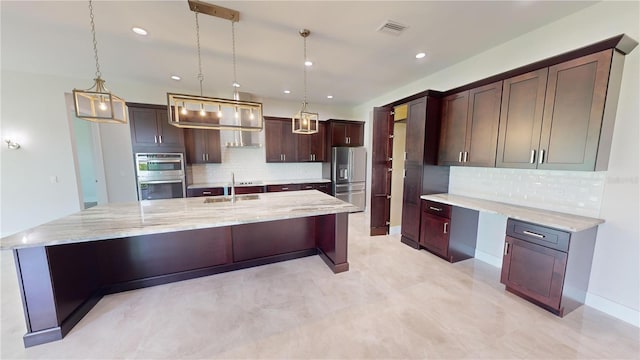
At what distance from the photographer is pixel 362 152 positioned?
5633mm

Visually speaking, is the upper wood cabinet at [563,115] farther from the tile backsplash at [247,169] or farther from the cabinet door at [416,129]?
the tile backsplash at [247,169]

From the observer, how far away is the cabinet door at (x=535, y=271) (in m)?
1.95

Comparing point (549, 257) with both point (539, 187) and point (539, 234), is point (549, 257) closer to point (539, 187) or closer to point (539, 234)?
point (539, 234)

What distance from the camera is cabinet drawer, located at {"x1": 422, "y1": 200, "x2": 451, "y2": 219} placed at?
2980 millimetres

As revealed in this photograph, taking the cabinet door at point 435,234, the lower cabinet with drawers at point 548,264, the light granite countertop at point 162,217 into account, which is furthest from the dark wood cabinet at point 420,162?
the light granite countertop at point 162,217

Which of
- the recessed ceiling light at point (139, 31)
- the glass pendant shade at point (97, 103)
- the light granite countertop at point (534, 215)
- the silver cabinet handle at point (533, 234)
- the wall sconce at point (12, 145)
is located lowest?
the silver cabinet handle at point (533, 234)

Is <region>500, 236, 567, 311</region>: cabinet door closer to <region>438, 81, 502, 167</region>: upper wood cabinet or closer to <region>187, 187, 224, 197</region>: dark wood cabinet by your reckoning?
<region>438, 81, 502, 167</region>: upper wood cabinet

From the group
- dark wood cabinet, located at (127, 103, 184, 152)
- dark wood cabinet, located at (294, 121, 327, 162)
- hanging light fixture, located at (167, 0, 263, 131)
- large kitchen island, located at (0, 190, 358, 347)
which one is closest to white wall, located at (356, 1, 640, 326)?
large kitchen island, located at (0, 190, 358, 347)

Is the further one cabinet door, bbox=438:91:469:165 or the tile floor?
cabinet door, bbox=438:91:469:165

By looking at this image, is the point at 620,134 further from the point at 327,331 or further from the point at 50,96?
the point at 50,96

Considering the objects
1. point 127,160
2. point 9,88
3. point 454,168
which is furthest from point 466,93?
point 9,88

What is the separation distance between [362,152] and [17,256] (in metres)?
5.39

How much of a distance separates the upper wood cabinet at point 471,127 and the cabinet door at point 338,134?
9.11ft

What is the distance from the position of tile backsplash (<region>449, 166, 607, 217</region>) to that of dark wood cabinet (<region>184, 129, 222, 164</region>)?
15.2 ft
